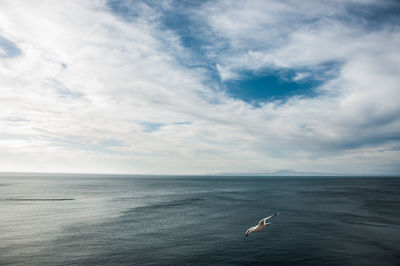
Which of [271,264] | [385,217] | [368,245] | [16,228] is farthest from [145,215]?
[385,217]

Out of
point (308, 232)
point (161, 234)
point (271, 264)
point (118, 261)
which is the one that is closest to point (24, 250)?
point (118, 261)

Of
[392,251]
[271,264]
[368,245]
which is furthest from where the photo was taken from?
[368,245]

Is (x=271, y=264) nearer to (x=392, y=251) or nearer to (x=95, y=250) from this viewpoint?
(x=392, y=251)

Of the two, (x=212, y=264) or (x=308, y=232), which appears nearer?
(x=212, y=264)

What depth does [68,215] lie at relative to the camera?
54.8 metres

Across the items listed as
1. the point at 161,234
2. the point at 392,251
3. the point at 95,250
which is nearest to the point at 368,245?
the point at 392,251

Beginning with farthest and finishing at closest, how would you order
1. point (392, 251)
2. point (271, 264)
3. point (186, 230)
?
point (186, 230), point (392, 251), point (271, 264)

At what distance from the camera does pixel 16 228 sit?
41.9 m

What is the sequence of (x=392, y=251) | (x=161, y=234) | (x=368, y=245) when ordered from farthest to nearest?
(x=161, y=234), (x=368, y=245), (x=392, y=251)

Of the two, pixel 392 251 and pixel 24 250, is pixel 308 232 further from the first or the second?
pixel 24 250

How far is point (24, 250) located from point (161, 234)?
58.6ft

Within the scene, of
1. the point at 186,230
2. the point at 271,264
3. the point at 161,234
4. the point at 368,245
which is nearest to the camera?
the point at 271,264

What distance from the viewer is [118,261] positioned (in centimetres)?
2698

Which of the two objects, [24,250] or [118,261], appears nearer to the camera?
[118,261]
